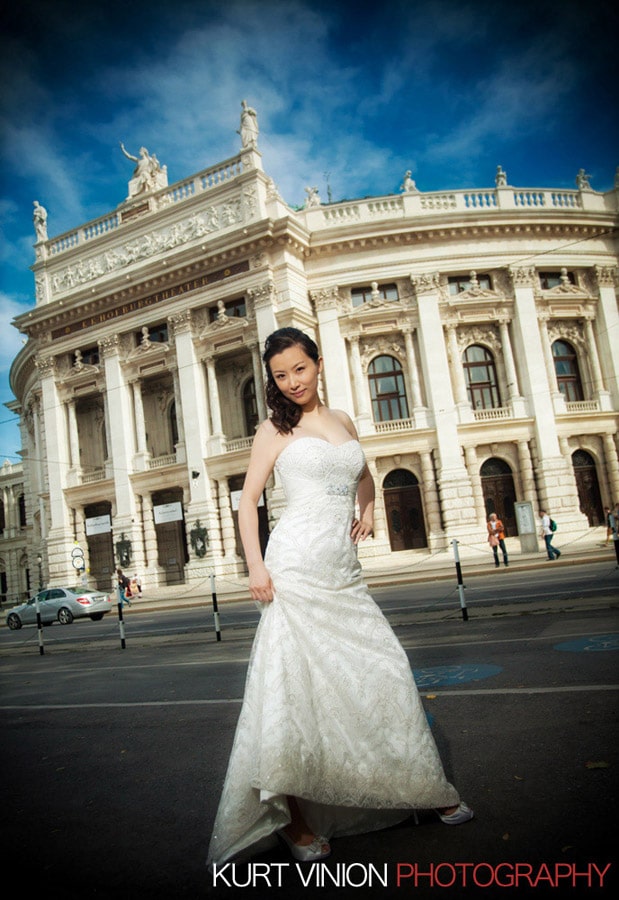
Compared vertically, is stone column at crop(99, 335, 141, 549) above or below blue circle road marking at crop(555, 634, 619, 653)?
above

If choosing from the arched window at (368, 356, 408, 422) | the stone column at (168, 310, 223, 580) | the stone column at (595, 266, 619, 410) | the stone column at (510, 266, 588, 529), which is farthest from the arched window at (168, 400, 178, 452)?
the stone column at (595, 266, 619, 410)

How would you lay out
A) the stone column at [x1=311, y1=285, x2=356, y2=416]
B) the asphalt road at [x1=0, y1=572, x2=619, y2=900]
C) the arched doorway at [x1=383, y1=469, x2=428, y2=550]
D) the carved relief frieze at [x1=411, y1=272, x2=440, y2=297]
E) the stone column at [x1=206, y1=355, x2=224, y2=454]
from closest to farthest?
the asphalt road at [x1=0, y1=572, x2=619, y2=900] → the arched doorway at [x1=383, y1=469, x2=428, y2=550] → the stone column at [x1=311, y1=285, x2=356, y2=416] → the carved relief frieze at [x1=411, y1=272, x2=440, y2=297] → the stone column at [x1=206, y1=355, x2=224, y2=454]

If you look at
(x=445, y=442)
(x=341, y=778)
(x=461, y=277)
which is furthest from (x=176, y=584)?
(x=341, y=778)

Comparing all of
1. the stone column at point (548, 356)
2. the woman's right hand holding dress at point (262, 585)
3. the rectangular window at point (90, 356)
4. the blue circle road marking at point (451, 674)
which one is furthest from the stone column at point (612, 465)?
the woman's right hand holding dress at point (262, 585)

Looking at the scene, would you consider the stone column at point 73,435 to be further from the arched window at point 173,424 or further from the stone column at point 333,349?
the stone column at point 333,349

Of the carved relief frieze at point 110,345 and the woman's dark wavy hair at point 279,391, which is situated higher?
the carved relief frieze at point 110,345

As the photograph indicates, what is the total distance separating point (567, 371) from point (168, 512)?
20.3 meters

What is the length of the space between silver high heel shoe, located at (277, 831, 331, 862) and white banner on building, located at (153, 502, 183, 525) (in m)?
26.8

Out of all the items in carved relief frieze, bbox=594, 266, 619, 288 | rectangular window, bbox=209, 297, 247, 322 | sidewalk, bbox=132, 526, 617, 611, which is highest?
rectangular window, bbox=209, 297, 247, 322

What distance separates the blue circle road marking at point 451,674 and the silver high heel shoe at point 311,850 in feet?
8.96

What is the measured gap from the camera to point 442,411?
26766 mm

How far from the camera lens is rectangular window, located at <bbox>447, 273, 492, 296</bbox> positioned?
28422mm

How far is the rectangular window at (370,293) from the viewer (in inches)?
1115

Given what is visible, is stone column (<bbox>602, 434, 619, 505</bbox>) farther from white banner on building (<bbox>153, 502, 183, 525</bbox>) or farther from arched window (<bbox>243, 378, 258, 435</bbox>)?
white banner on building (<bbox>153, 502, 183, 525</bbox>)
